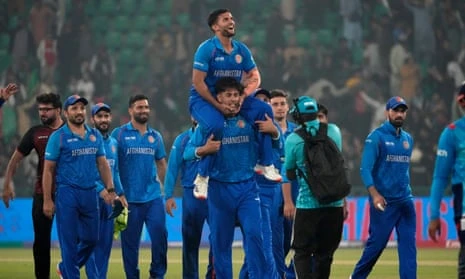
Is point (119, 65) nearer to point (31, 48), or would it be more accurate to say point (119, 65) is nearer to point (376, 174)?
point (31, 48)

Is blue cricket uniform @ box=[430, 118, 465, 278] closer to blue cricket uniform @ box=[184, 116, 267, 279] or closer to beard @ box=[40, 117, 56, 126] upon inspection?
blue cricket uniform @ box=[184, 116, 267, 279]

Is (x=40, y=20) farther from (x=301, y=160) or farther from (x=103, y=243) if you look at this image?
(x=301, y=160)

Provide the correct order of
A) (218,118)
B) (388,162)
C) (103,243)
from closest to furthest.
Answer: (218,118)
(388,162)
(103,243)

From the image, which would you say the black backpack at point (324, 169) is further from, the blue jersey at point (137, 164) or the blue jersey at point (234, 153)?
the blue jersey at point (137, 164)

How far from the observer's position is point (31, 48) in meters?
33.6

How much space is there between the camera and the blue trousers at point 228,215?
11.5 m

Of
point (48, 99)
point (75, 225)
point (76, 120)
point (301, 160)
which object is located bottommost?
point (75, 225)

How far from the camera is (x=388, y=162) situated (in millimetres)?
13992

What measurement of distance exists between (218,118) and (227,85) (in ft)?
1.27

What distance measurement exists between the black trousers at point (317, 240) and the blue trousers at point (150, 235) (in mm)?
3392

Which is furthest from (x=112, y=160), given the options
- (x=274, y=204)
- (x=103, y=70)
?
(x=103, y=70)

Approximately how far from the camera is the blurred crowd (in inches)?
1225

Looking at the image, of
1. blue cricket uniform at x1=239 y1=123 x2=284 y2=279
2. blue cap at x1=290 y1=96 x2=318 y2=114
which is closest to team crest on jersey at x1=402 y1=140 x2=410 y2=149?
blue cricket uniform at x1=239 y1=123 x2=284 y2=279

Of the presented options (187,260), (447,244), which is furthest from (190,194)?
(447,244)
